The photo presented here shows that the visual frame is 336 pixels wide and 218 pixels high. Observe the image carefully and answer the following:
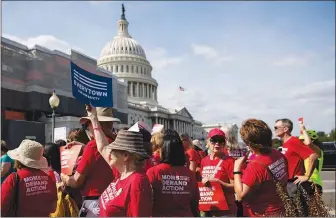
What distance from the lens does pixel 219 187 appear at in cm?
494

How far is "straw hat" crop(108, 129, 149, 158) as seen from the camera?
123 inches

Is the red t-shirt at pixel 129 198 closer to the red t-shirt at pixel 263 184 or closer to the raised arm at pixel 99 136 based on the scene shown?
the raised arm at pixel 99 136

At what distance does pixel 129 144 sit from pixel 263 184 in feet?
4.00

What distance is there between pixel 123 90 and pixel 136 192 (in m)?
65.1

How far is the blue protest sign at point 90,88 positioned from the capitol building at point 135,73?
3339 inches

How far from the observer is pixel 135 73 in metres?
96.2

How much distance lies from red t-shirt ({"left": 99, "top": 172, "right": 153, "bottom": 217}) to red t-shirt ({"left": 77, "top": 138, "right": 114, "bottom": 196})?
1.08m

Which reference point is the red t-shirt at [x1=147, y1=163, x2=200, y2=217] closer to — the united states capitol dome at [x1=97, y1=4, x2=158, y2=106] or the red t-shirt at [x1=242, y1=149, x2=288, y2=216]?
the red t-shirt at [x1=242, y1=149, x2=288, y2=216]

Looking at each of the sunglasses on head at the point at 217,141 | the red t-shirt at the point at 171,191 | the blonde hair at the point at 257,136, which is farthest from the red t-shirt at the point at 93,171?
the sunglasses on head at the point at 217,141

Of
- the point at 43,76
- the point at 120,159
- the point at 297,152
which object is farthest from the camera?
the point at 43,76

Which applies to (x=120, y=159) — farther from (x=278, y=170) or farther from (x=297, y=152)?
(x=297, y=152)

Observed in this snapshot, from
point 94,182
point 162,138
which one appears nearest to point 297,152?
point 162,138

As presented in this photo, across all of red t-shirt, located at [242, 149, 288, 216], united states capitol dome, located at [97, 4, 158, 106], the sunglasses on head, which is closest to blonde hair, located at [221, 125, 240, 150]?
the sunglasses on head

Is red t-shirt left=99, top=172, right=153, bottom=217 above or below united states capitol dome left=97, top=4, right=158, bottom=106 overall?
below
